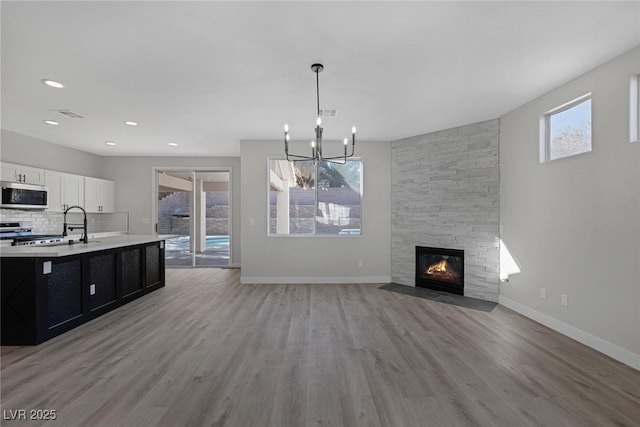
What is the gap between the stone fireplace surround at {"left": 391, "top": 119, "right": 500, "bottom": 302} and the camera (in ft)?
14.9

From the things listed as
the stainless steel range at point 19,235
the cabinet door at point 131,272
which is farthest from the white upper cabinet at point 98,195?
the cabinet door at point 131,272

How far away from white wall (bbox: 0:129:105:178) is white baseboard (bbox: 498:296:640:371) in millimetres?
8515

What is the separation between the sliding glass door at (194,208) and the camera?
7.34 meters

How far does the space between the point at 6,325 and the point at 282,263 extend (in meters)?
3.64

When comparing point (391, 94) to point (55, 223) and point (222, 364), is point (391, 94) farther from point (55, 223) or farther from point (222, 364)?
point (55, 223)

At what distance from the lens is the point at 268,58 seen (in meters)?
2.68

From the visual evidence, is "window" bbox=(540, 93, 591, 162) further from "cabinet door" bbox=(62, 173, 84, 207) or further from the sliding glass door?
"cabinet door" bbox=(62, 173, 84, 207)

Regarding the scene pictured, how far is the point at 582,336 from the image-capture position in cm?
304

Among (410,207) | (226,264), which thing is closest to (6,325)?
(226,264)

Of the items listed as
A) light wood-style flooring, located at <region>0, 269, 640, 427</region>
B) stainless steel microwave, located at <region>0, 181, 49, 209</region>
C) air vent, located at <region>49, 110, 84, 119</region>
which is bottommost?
light wood-style flooring, located at <region>0, 269, 640, 427</region>

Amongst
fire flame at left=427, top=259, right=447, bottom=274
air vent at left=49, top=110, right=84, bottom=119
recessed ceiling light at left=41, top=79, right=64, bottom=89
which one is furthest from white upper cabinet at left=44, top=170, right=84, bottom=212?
fire flame at left=427, top=259, right=447, bottom=274

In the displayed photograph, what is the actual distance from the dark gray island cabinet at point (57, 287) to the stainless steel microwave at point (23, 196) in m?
2.13

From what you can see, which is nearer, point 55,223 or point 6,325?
point 6,325

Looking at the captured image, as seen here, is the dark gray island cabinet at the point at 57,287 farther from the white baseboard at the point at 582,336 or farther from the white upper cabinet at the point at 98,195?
the white baseboard at the point at 582,336
